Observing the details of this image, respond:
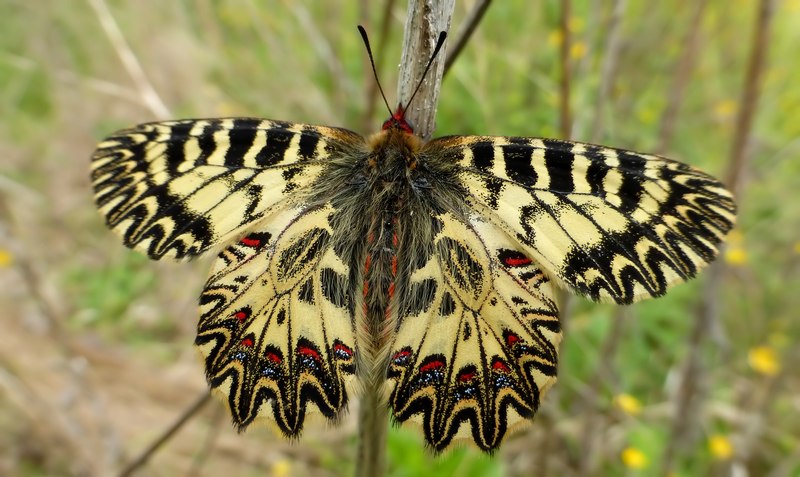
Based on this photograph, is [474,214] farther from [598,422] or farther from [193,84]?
[193,84]

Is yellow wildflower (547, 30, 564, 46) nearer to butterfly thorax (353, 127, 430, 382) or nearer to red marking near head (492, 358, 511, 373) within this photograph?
butterfly thorax (353, 127, 430, 382)

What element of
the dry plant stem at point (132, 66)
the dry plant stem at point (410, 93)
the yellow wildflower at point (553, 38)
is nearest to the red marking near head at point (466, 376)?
the dry plant stem at point (410, 93)

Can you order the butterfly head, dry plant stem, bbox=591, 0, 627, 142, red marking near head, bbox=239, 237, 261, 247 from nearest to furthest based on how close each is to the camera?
1. the butterfly head
2. red marking near head, bbox=239, 237, 261, 247
3. dry plant stem, bbox=591, 0, 627, 142

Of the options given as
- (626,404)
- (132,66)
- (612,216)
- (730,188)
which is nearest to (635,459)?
(626,404)

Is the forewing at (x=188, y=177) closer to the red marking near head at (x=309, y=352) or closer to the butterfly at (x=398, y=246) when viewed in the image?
the butterfly at (x=398, y=246)

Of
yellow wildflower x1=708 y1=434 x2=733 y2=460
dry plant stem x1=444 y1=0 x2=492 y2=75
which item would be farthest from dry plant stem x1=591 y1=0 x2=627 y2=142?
yellow wildflower x1=708 y1=434 x2=733 y2=460

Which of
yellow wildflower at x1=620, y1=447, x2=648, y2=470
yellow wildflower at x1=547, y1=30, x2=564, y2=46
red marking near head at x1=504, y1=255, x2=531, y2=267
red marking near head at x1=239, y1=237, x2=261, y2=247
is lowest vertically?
yellow wildflower at x1=620, y1=447, x2=648, y2=470
